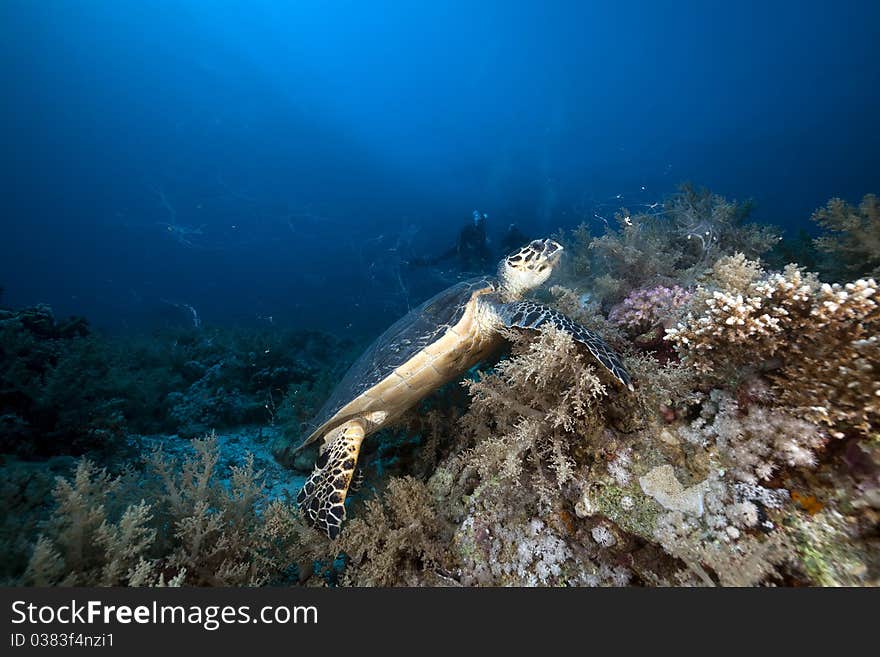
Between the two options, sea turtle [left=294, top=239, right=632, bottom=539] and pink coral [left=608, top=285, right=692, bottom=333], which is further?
sea turtle [left=294, top=239, right=632, bottom=539]

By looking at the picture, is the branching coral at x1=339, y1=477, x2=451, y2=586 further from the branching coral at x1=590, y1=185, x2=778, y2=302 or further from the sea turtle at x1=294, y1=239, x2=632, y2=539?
the branching coral at x1=590, y1=185, x2=778, y2=302

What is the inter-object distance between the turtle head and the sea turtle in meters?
0.01

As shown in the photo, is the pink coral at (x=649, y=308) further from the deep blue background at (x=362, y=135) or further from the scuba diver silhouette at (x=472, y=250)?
the scuba diver silhouette at (x=472, y=250)

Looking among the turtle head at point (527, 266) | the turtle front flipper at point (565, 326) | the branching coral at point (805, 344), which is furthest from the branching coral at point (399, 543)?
the turtle head at point (527, 266)

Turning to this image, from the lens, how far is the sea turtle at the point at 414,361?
2834 mm

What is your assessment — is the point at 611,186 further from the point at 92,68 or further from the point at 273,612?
the point at 92,68

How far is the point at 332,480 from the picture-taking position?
2.99 metres

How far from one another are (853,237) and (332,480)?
5.36m

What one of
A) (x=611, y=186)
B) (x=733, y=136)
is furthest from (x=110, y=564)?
(x=733, y=136)

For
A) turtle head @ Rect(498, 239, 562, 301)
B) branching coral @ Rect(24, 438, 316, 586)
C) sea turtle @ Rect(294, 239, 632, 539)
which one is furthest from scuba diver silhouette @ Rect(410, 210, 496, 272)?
branching coral @ Rect(24, 438, 316, 586)

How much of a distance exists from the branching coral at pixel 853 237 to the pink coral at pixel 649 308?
1.72 metres

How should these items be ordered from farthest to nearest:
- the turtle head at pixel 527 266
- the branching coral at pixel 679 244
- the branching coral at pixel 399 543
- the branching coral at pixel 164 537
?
the branching coral at pixel 679 244 → the turtle head at pixel 527 266 → the branching coral at pixel 399 543 → the branching coral at pixel 164 537

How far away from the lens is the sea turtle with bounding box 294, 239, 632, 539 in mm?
2834

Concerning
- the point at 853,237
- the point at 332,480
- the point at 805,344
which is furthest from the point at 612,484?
the point at 853,237
